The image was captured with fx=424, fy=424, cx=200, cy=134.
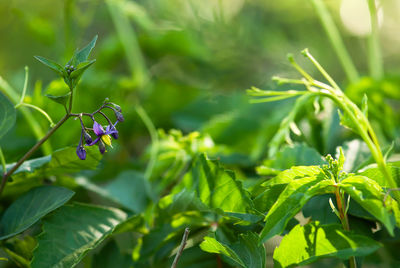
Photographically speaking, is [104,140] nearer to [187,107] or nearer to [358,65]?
[187,107]

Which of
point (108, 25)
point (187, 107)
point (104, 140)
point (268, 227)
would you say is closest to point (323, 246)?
point (268, 227)

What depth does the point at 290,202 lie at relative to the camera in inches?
12.8

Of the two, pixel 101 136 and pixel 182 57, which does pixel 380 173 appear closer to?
pixel 101 136

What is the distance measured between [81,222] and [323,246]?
0.78ft

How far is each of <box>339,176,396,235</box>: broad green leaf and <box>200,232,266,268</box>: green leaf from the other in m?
0.09

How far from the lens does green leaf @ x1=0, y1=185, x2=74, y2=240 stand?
1.31 ft

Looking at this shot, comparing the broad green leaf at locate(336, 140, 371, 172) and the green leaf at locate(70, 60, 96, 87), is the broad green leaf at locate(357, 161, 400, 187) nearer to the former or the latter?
the broad green leaf at locate(336, 140, 371, 172)

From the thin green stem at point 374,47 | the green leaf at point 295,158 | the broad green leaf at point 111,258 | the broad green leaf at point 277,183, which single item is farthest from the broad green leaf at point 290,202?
the thin green stem at point 374,47

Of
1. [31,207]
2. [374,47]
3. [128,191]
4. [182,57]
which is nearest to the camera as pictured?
[31,207]

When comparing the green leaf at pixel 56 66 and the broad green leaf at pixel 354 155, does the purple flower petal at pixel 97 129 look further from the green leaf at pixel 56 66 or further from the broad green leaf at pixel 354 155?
the broad green leaf at pixel 354 155

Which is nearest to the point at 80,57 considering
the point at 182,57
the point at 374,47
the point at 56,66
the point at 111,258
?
the point at 56,66

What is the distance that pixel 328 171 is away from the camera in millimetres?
348

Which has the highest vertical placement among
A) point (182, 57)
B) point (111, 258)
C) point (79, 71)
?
point (79, 71)

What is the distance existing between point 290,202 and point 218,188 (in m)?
0.10
